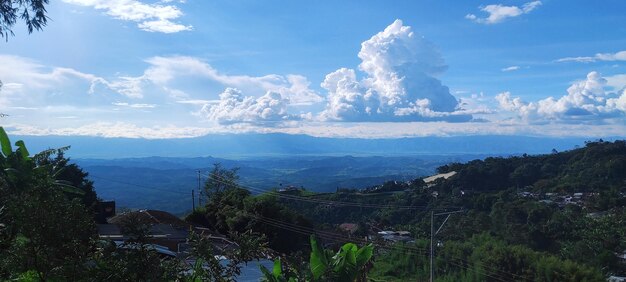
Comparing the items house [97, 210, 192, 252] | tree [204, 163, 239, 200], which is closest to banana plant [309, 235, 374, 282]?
house [97, 210, 192, 252]

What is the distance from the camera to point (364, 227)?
3212 cm

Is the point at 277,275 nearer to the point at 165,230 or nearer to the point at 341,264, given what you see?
the point at 341,264

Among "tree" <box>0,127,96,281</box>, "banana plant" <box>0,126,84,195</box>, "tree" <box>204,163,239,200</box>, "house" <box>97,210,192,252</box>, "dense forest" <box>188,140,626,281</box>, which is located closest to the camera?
"tree" <box>0,127,96,281</box>

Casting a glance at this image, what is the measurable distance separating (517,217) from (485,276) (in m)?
11.6

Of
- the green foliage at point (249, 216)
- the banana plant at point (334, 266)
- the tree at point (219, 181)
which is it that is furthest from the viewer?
the tree at point (219, 181)

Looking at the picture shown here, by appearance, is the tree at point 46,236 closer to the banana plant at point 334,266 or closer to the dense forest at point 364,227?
the dense forest at point 364,227

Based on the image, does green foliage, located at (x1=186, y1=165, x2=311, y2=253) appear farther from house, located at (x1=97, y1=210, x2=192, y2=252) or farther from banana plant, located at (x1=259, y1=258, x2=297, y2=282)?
banana plant, located at (x1=259, y1=258, x2=297, y2=282)

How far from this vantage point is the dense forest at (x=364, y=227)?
134 inches

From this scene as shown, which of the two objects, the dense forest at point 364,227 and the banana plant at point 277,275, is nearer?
the dense forest at point 364,227

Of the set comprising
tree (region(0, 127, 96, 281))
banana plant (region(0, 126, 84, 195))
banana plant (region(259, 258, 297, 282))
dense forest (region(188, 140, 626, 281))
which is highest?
banana plant (region(0, 126, 84, 195))

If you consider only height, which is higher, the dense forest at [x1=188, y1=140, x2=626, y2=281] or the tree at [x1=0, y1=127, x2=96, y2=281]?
the tree at [x1=0, y1=127, x2=96, y2=281]

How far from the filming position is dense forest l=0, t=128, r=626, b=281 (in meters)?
3.40

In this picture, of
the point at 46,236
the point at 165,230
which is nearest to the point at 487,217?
the point at 165,230

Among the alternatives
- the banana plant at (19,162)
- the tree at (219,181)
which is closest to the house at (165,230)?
the banana plant at (19,162)
